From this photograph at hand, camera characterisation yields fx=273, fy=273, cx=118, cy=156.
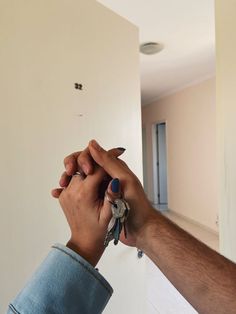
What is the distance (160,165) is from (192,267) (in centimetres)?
614

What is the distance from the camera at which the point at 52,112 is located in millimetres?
1069

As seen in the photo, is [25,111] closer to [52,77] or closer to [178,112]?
[52,77]

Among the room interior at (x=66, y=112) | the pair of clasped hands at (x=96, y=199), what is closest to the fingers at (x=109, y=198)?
the pair of clasped hands at (x=96, y=199)

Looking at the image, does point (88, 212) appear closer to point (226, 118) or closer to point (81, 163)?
point (81, 163)

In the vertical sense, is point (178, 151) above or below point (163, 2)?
below

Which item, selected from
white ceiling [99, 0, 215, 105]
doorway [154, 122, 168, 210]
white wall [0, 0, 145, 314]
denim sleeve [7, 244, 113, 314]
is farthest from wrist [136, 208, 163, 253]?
doorway [154, 122, 168, 210]

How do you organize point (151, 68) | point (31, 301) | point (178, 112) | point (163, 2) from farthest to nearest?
point (178, 112) < point (151, 68) < point (163, 2) < point (31, 301)

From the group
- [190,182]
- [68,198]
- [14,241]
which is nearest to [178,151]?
[190,182]

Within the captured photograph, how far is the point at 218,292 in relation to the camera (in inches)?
16.5

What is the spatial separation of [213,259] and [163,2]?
209cm

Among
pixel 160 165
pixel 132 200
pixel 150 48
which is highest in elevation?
pixel 150 48

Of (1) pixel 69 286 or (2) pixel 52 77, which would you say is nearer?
(1) pixel 69 286

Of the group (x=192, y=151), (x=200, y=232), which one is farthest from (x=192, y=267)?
(x=192, y=151)

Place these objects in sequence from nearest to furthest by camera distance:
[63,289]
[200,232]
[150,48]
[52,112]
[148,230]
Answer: [63,289], [148,230], [52,112], [150,48], [200,232]
